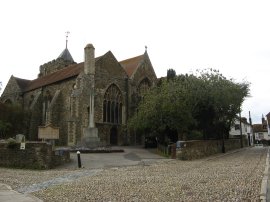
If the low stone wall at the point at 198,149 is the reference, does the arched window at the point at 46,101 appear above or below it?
above

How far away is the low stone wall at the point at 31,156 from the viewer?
1831cm

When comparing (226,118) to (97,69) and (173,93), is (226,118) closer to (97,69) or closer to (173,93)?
(173,93)

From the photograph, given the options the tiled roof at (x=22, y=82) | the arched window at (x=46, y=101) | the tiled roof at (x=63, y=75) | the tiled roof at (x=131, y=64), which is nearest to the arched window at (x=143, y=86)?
the tiled roof at (x=131, y=64)

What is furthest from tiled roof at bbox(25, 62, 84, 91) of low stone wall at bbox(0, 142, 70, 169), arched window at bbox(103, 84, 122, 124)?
low stone wall at bbox(0, 142, 70, 169)

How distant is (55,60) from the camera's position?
60.1 metres

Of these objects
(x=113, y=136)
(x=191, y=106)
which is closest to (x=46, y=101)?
(x=113, y=136)

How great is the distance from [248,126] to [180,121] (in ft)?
214

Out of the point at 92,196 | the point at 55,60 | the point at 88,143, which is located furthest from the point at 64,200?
the point at 55,60

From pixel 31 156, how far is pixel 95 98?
20059 mm

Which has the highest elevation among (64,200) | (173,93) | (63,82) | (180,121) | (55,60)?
(55,60)

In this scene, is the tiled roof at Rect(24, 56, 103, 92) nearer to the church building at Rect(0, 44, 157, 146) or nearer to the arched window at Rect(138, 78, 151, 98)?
the church building at Rect(0, 44, 157, 146)

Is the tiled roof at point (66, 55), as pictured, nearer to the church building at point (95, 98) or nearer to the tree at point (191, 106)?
the church building at point (95, 98)

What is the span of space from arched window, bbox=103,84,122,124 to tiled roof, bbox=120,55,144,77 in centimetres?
406

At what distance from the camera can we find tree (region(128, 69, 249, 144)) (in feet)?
95.7
